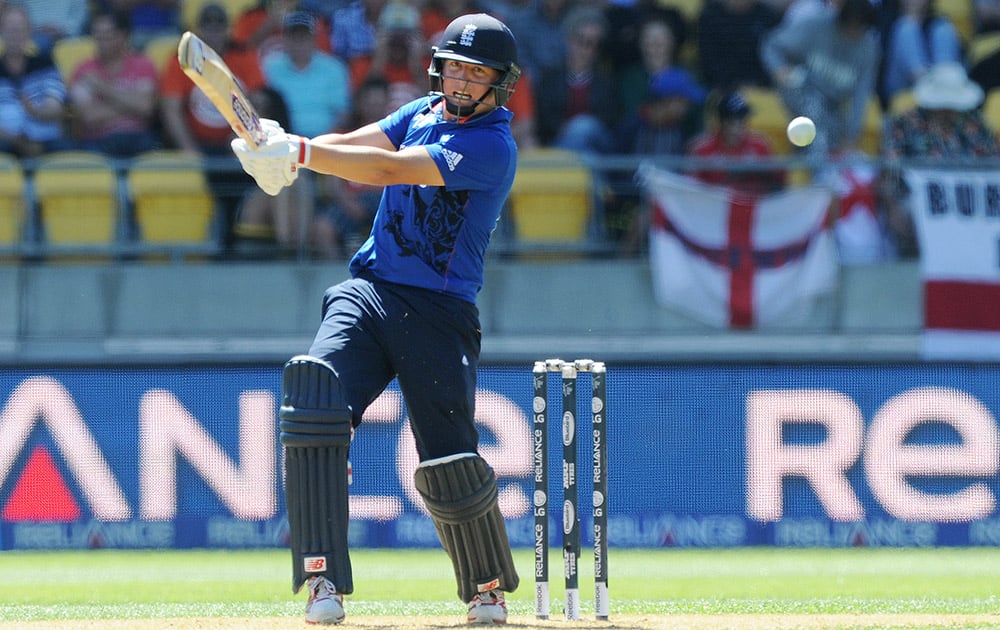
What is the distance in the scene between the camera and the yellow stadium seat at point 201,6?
11805mm

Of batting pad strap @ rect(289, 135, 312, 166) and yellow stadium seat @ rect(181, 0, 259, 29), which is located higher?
yellow stadium seat @ rect(181, 0, 259, 29)

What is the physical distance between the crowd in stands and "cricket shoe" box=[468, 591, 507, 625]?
18.2ft

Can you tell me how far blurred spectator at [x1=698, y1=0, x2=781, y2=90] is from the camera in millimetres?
11531

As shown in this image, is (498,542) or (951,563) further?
(951,563)

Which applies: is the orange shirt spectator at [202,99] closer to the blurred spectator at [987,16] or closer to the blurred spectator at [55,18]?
the blurred spectator at [55,18]

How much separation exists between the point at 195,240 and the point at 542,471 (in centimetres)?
584

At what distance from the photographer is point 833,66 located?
11.3m

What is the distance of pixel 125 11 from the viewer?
11867 mm

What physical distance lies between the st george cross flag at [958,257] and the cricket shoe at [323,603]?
6.29 meters

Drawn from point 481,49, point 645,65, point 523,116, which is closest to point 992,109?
point 645,65

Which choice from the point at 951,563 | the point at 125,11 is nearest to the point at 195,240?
the point at 125,11

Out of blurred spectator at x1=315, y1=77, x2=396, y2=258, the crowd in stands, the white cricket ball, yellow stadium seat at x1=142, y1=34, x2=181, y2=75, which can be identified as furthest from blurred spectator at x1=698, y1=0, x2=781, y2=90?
the white cricket ball

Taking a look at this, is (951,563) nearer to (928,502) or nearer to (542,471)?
(928,502)

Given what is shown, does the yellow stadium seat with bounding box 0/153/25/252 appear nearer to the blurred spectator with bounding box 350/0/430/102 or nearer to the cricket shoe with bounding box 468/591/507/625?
the blurred spectator with bounding box 350/0/430/102
